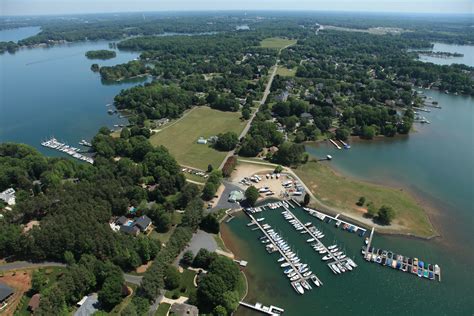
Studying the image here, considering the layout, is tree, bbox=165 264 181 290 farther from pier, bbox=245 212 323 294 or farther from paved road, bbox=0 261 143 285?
pier, bbox=245 212 323 294

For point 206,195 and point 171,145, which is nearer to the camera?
point 206,195

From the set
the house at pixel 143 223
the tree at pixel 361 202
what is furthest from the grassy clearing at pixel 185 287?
the tree at pixel 361 202

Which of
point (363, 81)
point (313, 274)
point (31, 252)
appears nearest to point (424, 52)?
point (363, 81)

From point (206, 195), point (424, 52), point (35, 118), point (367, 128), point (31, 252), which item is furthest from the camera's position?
point (424, 52)

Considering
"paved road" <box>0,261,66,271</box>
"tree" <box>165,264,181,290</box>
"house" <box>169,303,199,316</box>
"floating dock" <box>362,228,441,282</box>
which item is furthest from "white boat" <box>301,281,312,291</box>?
"paved road" <box>0,261,66,271</box>

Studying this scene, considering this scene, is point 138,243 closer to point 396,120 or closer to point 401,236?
point 401,236

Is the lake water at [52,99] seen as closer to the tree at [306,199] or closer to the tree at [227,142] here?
the tree at [227,142]
